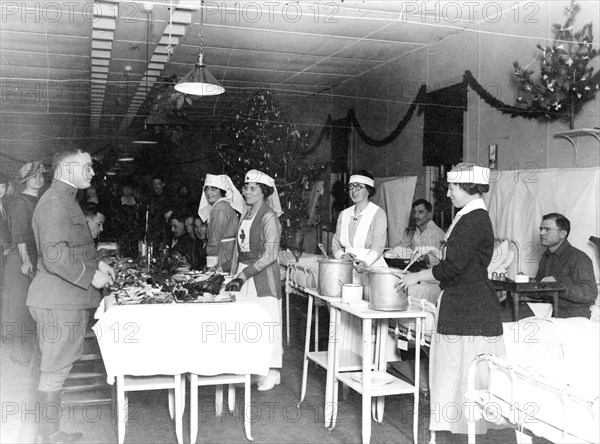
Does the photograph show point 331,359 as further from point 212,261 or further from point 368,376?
point 212,261

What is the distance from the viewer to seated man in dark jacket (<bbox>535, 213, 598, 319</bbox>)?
5.00 m

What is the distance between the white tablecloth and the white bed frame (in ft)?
4.48

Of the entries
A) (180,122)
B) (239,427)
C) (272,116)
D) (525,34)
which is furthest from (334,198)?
(239,427)

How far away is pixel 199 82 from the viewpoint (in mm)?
5477

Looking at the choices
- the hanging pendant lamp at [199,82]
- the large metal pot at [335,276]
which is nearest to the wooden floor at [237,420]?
the large metal pot at [335,276]

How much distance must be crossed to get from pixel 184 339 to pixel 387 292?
120cm

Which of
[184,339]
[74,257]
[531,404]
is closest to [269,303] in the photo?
[184,339]

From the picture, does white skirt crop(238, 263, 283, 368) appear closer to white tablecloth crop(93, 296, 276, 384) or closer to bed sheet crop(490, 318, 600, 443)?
white tablecloth crop(93, 296, 276, 384)

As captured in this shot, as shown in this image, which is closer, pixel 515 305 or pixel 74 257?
pixel 74 257

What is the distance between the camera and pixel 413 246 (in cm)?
744

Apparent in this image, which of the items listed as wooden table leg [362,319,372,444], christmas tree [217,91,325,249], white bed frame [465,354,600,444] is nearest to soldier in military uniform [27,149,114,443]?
wooden table leg [362,319,372,444]

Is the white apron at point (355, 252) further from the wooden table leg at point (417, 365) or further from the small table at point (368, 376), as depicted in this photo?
the wooden table leg at point (417, 365)

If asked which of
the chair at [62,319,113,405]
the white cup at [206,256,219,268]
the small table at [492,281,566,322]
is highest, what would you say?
the white cup at [206,256,219,268]

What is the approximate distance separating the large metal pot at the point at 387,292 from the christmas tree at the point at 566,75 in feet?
9.40
